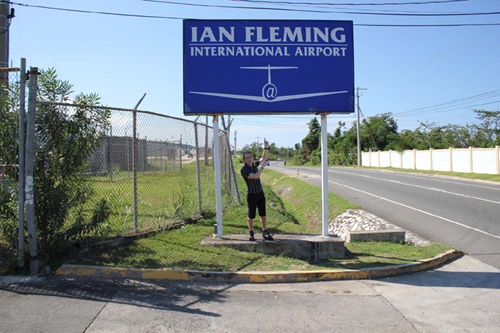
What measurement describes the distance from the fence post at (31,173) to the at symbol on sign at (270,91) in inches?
141

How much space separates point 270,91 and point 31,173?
4.01 meters

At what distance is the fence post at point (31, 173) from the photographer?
15.8 feet

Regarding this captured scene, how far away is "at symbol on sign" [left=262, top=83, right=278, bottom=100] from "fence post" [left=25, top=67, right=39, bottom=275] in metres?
3.59

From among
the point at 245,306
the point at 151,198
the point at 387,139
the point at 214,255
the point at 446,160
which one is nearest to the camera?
the point at 245,306

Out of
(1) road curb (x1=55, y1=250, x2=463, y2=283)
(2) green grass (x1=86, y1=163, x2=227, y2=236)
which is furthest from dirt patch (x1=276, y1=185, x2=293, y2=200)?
(1) road curb (x1=55, y1=250, x2=463, y2=283)

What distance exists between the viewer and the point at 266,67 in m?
6.73

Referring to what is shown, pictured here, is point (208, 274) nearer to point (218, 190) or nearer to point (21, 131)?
point (218, 190)

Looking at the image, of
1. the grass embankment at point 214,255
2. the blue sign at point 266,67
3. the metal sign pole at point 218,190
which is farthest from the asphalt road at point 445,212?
the metal sign pole at point 218,190

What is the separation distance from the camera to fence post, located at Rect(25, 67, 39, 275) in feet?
15.8

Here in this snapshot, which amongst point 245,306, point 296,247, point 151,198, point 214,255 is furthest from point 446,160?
point 245,306

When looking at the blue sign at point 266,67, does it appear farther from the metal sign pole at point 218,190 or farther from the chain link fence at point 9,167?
the chain link fence at point 9,167

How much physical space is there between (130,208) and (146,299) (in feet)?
9.55

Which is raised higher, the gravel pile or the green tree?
the green tree

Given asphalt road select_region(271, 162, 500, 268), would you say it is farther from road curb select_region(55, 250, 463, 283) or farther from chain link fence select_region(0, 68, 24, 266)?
chain link fence select_region(0, 68, 24, 266)
